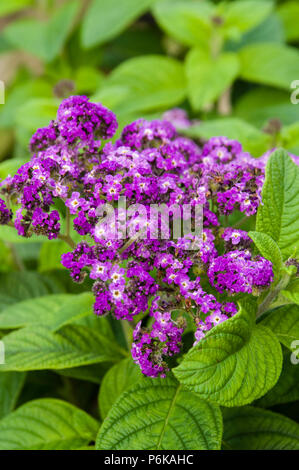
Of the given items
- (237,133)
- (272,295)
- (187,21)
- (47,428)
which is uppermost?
(187,21)

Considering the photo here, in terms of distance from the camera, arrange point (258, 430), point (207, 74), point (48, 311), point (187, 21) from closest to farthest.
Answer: point (258, 430), point (48, 311), point (207, 74), point (187, 21)

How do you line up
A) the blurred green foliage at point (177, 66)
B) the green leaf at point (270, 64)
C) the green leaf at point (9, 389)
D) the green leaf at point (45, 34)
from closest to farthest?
the green leaf at point (9, 389)
the blurred green foliage at point (177, 66)
the green leaf at point (270, 64)
the green leaf at point (45, 34)

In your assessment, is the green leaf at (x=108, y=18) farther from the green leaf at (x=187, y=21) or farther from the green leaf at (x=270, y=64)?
the green leaf at (x=270, y=64)

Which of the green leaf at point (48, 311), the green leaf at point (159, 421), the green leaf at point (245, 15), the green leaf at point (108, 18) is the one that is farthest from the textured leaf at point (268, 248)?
the green leaf at point (108, 18)

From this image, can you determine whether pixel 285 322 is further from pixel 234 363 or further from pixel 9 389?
pixel 9 389

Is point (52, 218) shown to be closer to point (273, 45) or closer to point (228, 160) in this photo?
point (228, 160)

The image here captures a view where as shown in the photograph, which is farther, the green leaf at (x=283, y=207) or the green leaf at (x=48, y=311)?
the green leaf at (x=48, y=311)

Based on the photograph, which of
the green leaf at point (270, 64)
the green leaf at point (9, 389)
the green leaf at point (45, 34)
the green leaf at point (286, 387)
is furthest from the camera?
the green leaf at point (45, 34)

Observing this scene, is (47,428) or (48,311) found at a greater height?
(48,311)

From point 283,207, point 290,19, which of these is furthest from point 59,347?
point 290,19
